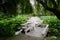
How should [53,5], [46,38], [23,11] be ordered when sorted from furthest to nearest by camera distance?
[46,38] < [53,5] < [23,11]

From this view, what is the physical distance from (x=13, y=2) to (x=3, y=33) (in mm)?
5882

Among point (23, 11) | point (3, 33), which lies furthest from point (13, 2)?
point (3, 33)

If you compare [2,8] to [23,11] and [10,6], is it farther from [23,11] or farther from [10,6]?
→ [23,11]

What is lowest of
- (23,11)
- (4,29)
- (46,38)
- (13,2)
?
(46,38)

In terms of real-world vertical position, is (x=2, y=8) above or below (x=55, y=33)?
above

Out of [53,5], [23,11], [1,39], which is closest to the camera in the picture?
[23,11]

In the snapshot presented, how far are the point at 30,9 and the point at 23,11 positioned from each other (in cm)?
33

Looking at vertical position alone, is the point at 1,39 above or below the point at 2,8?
below

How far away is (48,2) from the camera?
546 centimetres

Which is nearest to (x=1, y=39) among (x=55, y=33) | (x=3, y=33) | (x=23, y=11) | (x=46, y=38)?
(x=3, y=33)

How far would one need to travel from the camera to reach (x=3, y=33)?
10172 mm

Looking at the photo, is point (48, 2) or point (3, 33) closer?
point (48, 2)

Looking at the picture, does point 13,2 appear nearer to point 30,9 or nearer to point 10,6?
point 10,6

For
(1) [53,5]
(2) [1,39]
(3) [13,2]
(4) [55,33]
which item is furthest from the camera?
(4) [55,33]
